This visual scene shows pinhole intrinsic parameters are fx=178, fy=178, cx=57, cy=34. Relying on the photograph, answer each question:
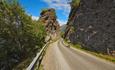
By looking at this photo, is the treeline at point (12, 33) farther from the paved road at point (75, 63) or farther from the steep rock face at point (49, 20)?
the steep rock face at point (49, 20)

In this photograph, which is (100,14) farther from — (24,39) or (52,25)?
(52,25)

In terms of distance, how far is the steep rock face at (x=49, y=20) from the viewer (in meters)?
126

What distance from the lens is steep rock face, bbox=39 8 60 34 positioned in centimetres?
12606

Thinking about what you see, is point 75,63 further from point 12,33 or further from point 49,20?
point 49,20

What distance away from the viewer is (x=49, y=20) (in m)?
128

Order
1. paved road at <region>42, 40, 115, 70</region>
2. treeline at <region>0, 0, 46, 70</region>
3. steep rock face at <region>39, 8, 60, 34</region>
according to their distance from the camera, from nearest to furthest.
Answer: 1. paved road at <region>42, 40, 115, 70</region>
2. treeline at <region>0, 0, 46, 70</region>
3. steep rock face at <region>39, 8, 60, 34</region>

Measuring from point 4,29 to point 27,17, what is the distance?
507cm

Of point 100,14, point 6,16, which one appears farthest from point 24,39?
point 100,14

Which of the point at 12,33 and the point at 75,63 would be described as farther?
the point at 12,33

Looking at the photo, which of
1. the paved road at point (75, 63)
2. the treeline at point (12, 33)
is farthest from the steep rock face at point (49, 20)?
the paved road at point (75, 63)

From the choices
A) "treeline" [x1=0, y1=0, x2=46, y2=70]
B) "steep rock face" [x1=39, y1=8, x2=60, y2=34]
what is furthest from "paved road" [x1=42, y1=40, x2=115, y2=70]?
"steep rock face" [x1=39, y1=8, x2=60, y2=34]

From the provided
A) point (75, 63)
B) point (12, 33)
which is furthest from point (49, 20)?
point (75, 63)

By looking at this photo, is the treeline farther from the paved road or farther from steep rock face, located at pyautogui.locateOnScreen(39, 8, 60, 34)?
steep rock face, located at pyautogui.locateOnScreen(39, 8, 60, 34)

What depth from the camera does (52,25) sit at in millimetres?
130375
